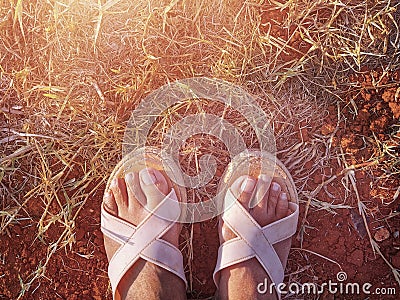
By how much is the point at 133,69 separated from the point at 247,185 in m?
0.59

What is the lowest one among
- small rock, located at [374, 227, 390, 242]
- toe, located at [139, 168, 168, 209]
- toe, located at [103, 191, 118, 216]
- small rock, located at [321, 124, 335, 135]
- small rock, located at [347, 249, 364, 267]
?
small rock, located at [347, 249, 364, 267]

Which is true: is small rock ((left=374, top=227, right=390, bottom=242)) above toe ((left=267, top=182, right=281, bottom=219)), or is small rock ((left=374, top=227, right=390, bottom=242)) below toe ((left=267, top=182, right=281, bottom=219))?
below

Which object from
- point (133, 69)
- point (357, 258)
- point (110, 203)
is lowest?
point (357, 258)

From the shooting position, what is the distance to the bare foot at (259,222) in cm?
193

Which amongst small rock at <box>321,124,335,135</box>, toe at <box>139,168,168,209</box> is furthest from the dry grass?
toe at <box>139,168,168,209</box>

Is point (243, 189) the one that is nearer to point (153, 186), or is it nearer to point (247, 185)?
point (247, 185)

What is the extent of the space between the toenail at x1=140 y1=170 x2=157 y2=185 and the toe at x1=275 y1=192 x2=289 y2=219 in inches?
18.0

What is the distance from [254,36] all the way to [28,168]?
3.16 feet

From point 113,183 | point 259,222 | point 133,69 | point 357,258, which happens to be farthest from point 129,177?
point 357,258

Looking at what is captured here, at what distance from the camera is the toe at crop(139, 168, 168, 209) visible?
Result: 1.97m

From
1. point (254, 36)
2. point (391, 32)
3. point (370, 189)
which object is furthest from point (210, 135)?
point (391, 32)

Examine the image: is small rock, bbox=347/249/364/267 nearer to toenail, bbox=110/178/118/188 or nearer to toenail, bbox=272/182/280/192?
toenail, bbox=272/182/280/192

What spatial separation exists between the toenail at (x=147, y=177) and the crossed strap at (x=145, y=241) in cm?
8

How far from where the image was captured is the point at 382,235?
1.95 metres
